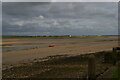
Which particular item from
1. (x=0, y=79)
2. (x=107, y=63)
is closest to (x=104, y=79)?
(x=0, y=79)

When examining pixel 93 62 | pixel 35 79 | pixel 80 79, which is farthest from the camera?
pixel 35 79

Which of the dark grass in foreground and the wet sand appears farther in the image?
the wet sand

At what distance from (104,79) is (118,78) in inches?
13.9

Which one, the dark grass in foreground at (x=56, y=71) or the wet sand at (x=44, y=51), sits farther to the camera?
the wet sand at (x=44, y=51)

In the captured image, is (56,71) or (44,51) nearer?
(56,71)

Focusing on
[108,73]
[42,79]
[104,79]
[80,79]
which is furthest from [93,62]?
[42,79]

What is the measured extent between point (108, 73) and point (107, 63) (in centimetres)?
501

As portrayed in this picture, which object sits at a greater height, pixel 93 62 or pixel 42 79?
pixel 93 62

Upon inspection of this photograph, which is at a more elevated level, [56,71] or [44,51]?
[56,71]

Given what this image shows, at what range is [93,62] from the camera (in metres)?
4.91

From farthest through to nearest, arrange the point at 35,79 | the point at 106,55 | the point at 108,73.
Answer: the point at 106,55 < the point at 35,79 < the point at 108,73

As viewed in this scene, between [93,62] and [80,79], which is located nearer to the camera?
[93,62]

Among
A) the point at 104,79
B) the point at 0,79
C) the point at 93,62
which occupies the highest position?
the point at 93,62

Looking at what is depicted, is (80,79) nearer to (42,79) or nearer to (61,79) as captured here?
(61,79)
